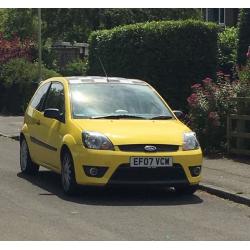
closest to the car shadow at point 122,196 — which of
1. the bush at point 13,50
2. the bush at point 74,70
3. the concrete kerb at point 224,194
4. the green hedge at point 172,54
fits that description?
the concrete kerb at point 224,194

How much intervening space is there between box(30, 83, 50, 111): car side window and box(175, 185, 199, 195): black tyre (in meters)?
2.76

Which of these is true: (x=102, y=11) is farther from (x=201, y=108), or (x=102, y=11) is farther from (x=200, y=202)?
(x=200, y=202)

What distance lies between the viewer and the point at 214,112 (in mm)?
13680

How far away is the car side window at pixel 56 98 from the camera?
397 inches

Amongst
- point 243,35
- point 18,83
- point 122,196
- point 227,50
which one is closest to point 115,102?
point 122,196

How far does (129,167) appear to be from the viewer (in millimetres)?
8797

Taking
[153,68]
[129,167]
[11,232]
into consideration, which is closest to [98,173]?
[129,167]

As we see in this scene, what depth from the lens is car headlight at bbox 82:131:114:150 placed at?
883 cm

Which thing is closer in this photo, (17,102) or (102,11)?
(17,102)

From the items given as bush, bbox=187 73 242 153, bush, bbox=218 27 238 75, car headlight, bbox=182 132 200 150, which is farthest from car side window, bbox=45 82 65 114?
bush, bbox=218 27 238 75

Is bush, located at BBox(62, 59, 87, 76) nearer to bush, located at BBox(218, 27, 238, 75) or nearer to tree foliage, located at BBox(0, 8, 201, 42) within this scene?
tree foliage, located at BBox(0, 8, 201, 42)

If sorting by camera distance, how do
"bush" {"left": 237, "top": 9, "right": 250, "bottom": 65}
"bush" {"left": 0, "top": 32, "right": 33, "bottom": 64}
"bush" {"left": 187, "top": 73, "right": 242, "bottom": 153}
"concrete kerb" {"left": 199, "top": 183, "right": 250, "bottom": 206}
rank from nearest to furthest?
1. "concrete kerb" {"left": 199, "top": 183, "right": 250, "bottom": 206}
2. "bush" {"left": 187, "top": 73, "right": 242, "bottom": 153}
3. "bush" {"left": 237, "top": 9, "right": 250, "bottom": 65}
4. "bush" {"left": 0, "top": 32, "right": 33, "bottom": 64}

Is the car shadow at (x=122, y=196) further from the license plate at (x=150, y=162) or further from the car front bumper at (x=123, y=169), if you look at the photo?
the license plate at (x=150, y=162)
